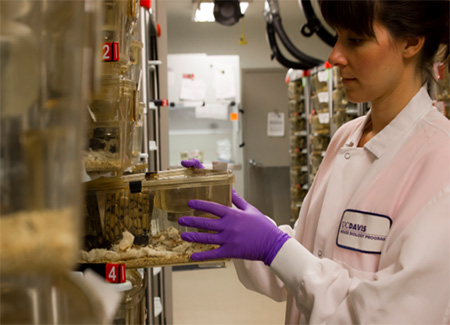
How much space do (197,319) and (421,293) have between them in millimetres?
3579

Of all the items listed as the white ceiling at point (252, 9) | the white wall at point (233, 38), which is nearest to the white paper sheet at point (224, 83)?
the white ceiling at point (252, 9)

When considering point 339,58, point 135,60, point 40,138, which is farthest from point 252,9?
point 40,138

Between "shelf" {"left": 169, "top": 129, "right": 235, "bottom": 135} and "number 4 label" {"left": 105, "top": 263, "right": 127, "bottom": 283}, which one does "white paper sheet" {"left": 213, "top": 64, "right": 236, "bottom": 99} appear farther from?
"number 4 label" {"left": 105, "top": 263, "right": 127, "bottom": 283}

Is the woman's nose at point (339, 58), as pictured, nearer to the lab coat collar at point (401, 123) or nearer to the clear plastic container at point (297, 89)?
the lab coat collar at point (401, 123)

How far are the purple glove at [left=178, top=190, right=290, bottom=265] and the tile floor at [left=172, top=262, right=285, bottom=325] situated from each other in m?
3.23

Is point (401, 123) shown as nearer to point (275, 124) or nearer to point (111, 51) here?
point (111, 51)

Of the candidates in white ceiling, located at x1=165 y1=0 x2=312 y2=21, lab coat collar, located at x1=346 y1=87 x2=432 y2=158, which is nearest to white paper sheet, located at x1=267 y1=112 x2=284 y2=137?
white ceiling, located at x1=165 y1=0 x2=312 y2=21

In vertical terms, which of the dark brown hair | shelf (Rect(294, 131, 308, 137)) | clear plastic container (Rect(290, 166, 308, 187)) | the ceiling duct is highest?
the ceiling duct

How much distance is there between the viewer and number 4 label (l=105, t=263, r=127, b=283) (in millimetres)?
1022

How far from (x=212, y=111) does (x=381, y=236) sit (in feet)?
18.8

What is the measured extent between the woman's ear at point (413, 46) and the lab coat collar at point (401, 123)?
13 cm

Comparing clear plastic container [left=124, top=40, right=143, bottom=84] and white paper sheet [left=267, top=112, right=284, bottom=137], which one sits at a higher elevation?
clear plastic container [left=124, top=40, right=143, bottom=84]

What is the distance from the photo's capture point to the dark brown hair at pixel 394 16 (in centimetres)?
125

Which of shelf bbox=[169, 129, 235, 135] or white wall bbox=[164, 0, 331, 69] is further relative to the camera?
white wall bbox=[164, 0, 331, 69]
